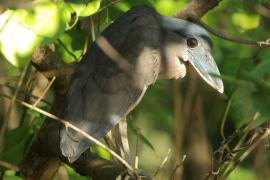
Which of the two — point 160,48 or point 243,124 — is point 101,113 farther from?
point 243,124

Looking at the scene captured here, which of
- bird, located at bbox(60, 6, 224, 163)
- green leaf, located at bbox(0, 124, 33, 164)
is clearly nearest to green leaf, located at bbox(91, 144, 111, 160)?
bird, located at bbox(60, 6, 224, 163)

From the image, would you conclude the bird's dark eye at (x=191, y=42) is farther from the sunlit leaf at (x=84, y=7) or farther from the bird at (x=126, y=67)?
the sunlit leaf at (x=84, y=7)

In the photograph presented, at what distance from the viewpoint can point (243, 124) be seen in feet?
5.34

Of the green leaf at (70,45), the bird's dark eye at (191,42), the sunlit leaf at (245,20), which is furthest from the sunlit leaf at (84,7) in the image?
the bird's dark eye at (191,42)

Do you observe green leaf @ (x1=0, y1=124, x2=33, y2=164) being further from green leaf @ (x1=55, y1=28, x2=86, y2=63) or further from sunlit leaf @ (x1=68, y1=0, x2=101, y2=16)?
sunlit leaf @ (x1=68, y1=0, x2=101, y2=16)

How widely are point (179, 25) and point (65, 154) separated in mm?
662

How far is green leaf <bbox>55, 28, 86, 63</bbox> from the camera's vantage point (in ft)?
6.22

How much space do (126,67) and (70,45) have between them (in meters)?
0.26

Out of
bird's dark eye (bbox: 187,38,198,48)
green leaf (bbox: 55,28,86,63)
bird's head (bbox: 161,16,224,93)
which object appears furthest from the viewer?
bird's dark eye (bbox: 187,38,198,48)

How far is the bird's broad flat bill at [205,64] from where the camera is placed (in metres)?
2.05

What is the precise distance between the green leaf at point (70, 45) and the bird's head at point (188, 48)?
0.35m

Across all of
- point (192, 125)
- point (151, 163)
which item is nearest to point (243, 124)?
point (192, 125)

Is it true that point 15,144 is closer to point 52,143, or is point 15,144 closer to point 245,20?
point 52,143

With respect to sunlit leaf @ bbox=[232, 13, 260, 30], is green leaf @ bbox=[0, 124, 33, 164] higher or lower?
lower
